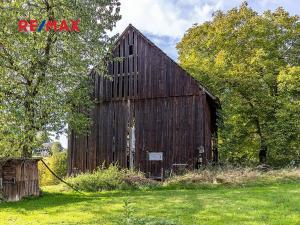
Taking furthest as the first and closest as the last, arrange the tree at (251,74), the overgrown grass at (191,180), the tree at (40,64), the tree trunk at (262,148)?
the tree trunk at (262,148), the tree at (251,74), the overgrown grass at (191,180), the tree at (40,64)

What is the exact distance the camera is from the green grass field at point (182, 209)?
9.36m

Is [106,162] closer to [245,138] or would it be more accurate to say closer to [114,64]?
[114,64]

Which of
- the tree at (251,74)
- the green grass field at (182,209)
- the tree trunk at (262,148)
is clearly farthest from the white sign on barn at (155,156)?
the tree trunk at (262,148)

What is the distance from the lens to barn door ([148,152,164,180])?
71.1 feet

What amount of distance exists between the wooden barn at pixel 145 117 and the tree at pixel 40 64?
3799 mm

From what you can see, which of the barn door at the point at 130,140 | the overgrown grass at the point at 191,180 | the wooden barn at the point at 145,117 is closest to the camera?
the overgrown grass at the point at 191,180

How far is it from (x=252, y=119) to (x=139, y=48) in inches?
391

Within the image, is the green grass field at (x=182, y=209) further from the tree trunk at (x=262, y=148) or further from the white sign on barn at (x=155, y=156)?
the tree trunk at (x=262, y=148)

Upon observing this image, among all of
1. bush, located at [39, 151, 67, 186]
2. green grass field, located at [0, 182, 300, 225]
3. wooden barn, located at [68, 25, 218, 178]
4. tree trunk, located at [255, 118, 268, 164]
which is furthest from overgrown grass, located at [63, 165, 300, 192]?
bush, located at [39, 151, 67, 186]

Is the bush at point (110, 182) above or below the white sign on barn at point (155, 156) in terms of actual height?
below

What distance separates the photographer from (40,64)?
16.6 meters

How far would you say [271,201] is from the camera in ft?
38.1

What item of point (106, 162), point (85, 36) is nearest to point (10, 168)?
point (85, 36)

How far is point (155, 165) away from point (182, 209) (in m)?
11.1
